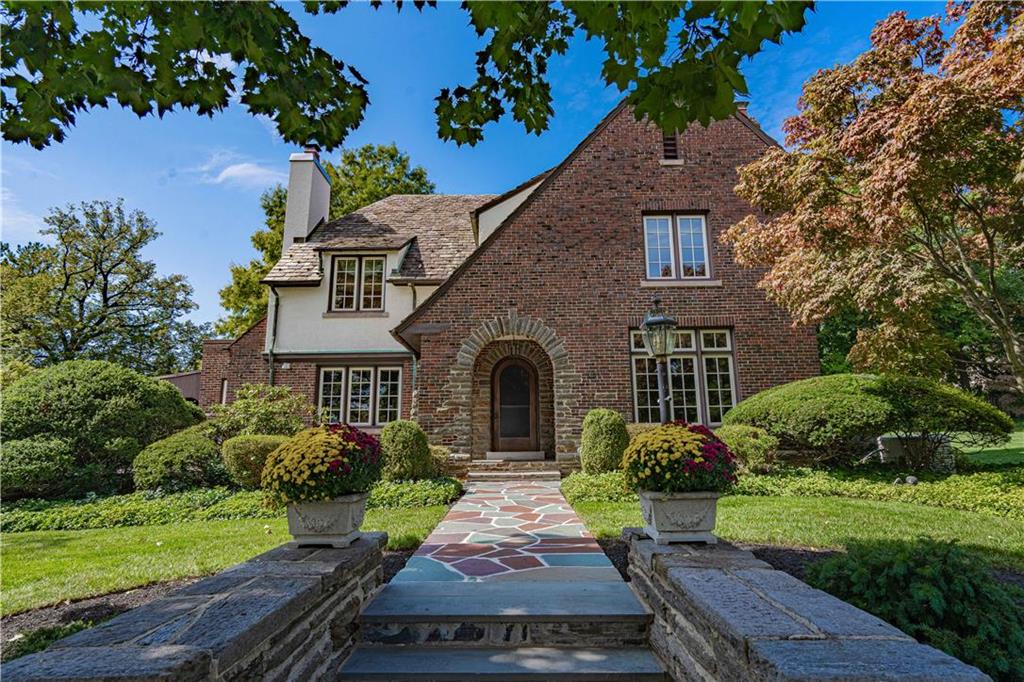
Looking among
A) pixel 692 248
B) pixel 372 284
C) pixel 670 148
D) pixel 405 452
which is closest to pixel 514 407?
pixel 405 452

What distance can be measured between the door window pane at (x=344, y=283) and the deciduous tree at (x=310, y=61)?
10667mm

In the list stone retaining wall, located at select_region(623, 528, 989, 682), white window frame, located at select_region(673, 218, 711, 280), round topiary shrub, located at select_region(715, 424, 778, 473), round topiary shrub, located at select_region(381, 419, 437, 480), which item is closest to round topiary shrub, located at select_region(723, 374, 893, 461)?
round topiary shrub, located at select_region(715, 424, 778, 473)

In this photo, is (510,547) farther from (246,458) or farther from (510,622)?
(246,458)

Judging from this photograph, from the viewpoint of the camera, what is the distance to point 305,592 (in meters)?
2.57

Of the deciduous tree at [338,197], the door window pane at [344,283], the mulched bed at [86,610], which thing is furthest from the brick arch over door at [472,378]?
the deciduous tree at [338,197]

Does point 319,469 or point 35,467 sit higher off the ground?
point 319,469

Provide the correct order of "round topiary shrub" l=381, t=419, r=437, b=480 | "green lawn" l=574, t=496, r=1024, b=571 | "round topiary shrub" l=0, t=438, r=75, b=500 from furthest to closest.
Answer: "round topiary shrub" l=381, t=419, r=437, b=480, "round topiary shrub" l=0, t=438, r=75, b=500, "green lawn" l=574, t=496, r=1024, b=571

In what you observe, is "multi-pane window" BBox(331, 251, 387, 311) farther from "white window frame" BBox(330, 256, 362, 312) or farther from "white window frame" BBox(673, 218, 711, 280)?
"white window frame" BBox(673, 218, 711, 280)

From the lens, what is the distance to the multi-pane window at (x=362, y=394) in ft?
45.2

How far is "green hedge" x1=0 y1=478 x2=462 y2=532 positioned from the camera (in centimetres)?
770

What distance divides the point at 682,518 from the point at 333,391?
1205 cm

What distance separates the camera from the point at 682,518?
366 centimetres

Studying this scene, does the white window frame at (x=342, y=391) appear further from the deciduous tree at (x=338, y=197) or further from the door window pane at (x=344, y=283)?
the deciduous tree at (x=338, y=197)

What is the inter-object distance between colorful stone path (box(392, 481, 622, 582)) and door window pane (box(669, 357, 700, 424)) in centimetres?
474
